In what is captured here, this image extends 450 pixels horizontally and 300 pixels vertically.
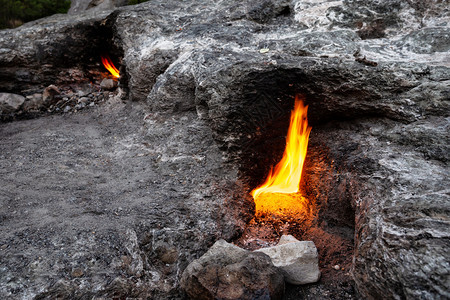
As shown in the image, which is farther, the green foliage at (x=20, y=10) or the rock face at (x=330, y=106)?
the green foliage at (x=20, y=10)

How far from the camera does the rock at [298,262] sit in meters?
3.64

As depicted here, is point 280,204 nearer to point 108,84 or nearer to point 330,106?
point 330,106

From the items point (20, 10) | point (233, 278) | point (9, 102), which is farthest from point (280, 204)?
point (20, 10)

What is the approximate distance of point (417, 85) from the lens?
173 inches

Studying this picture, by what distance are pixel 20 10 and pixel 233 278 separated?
11.6m

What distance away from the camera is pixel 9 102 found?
8008mm

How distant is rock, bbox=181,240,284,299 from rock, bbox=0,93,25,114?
693 cm

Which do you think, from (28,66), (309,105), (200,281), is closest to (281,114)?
(309,105)

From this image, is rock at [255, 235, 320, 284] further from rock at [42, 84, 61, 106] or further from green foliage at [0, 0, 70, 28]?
green foliage at [0, 0, 70, 28]

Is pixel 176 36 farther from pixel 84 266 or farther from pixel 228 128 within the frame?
pixel 84 266

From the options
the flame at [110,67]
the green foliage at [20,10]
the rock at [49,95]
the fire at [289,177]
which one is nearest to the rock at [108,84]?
the flame at [110,67]

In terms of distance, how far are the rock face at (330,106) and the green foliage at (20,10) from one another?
16.7 feet

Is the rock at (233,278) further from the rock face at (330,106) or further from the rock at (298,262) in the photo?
the rock face at (330,106)

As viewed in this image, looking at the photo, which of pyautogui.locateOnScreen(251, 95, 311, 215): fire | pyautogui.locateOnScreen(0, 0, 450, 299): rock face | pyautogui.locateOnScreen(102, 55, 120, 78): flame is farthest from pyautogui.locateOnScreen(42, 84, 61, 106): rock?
pyautogui.locateOnScreen(251, 95, 311, 215): fire
